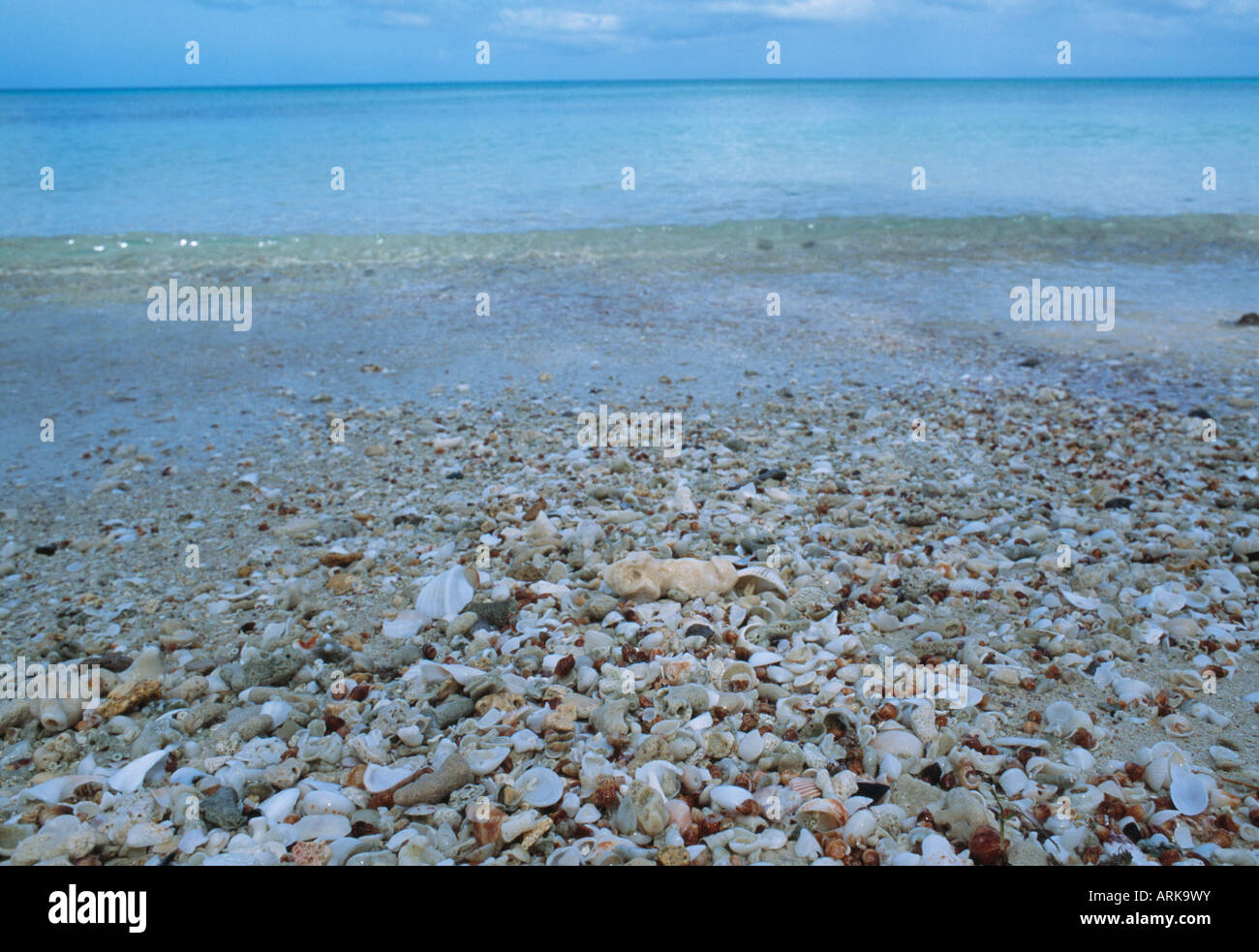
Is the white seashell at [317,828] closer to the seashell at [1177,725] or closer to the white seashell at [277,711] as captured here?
the white seashell at [277,711]

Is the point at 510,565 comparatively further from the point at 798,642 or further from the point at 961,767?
the point at 961,767

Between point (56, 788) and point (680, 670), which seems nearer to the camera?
point (56, 788)

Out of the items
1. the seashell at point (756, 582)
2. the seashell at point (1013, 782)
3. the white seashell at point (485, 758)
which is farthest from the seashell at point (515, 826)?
the seashell at point (756, 582)

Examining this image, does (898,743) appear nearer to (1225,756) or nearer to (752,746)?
(752,746)

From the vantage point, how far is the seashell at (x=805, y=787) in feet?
8.71

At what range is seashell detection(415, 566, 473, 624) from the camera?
3.86 meters

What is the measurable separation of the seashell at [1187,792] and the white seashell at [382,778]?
2.38m

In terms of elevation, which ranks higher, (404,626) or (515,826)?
(404,626)

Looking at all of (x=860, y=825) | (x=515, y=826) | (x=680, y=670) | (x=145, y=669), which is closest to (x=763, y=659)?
(x=680, y=670)

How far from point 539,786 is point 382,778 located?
527 millimetres

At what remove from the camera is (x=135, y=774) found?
2842 millimetres

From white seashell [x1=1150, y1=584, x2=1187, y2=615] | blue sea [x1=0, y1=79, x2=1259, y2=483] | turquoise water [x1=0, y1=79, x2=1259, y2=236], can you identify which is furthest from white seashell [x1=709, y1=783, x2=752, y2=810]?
turquoise water [x1=0, y1=79, x2=1259, y2=236]
